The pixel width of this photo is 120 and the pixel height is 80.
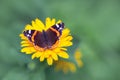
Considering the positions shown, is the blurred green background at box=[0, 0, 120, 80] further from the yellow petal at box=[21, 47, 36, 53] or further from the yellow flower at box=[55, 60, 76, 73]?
the yellow petal at box=[21, 47, 36, 53]

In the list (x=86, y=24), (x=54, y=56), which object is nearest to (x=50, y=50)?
(x=54, y=56)

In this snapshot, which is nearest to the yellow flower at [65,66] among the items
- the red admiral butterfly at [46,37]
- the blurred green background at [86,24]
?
the blurred green background at [86,24]

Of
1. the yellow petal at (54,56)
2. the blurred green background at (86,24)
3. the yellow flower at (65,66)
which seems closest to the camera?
the yellow petal at (54,56)

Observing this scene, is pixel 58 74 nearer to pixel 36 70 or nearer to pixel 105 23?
pixel 36 70

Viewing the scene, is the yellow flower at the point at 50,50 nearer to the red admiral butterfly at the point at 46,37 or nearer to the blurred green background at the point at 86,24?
the red admiral butterfly at the point at 46,37

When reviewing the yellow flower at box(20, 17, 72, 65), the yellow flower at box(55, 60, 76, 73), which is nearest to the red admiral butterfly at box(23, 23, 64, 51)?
the yellow flower at box(20, 17, 72, 65)
